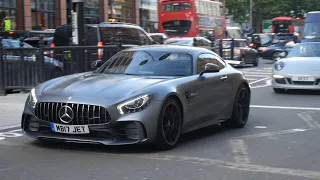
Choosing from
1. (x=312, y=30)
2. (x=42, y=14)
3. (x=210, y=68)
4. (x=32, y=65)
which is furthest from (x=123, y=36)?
(x=42, y=14)

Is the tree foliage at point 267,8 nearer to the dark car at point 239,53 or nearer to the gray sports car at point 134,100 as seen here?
the dark car at point 239,53

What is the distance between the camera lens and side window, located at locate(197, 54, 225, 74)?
329 inches

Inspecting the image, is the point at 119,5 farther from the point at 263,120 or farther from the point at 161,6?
the point at 263,120

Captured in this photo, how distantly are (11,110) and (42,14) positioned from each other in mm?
28759

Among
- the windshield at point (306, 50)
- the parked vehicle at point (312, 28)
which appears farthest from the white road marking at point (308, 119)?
the parked vehicle at point (312, 28)

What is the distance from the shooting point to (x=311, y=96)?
46.4 ft

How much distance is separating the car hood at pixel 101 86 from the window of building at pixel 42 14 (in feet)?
102

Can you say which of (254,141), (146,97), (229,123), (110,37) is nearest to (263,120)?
(229,123)

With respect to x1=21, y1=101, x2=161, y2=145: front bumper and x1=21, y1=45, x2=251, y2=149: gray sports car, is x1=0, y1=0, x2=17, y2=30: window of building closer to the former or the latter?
x1=21, y1=45, x2=251, y2=149: gray sports car

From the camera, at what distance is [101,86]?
7.18m

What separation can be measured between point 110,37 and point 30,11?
19994 mm

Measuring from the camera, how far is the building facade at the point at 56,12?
35938 millimetres

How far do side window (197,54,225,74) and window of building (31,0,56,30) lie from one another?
30.2 m

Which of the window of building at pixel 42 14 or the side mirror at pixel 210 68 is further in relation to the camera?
the window of building at pixel 42 14
